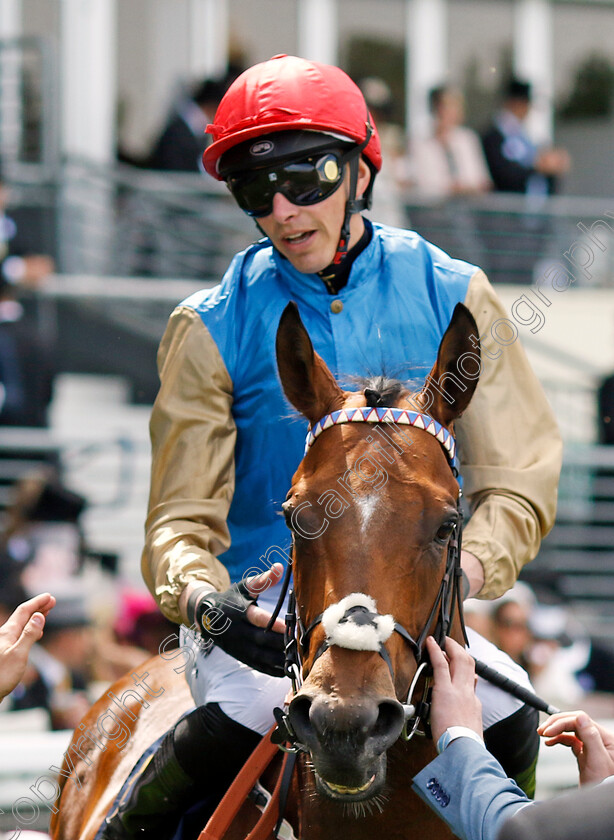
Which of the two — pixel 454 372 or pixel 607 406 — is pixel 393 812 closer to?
pixel 454 372

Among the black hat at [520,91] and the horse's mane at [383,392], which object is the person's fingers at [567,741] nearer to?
the horse's mane at [383,392]

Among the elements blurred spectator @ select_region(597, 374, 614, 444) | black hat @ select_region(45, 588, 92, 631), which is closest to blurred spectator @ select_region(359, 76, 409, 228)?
blurred spectator @ select_region(597, 374, 614, 444)

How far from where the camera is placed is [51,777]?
4.52 m

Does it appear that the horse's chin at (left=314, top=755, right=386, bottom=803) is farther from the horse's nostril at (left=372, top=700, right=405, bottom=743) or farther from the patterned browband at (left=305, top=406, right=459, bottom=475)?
the patterned browband at (left=305, top=406, right=459, bottom=475)

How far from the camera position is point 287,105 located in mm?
2955

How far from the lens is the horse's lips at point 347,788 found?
7.09 feet

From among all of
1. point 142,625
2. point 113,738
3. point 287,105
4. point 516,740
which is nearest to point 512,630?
point 142,625

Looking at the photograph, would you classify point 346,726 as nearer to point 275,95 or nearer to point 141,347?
point 275,95

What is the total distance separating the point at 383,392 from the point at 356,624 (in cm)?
55

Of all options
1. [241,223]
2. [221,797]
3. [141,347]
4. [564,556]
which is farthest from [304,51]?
[221,797]

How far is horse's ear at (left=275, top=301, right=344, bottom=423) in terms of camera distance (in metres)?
2.56

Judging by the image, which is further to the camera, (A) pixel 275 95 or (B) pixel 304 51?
(B) pixel 304 51

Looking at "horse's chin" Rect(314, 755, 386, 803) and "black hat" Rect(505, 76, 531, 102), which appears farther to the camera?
"black hat" Rect(505, 76, 531, 102)

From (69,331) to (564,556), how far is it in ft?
13.4
